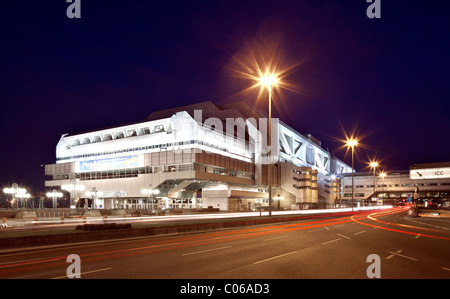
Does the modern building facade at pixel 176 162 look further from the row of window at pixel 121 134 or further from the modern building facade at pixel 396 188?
the modern building facade at pixel 396 188

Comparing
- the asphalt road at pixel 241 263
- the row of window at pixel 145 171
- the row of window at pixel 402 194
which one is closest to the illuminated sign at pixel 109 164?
the row of window at pixel 145 171

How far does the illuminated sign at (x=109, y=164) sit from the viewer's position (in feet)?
279

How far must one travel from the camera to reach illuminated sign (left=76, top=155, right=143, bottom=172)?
3346 inches

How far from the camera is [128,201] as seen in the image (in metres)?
88.8

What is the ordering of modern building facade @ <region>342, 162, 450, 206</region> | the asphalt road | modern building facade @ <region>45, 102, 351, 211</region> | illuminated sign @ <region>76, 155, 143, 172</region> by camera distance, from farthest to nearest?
1. modern building facade @ <region>342, 162, 450, 206</region>
2. illuminated sign @ <region>76, 155, 143, 172</region>
3. modern building facade @ <region>45, 102, 351, 211</region>
4. the asphalt road

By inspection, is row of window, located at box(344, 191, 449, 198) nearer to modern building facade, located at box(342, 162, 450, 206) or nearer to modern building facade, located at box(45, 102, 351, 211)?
modern building facade, located at box(342, 162, 450, 206)

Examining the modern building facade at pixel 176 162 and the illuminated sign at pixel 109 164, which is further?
the illuminated sign at pixel 109 164

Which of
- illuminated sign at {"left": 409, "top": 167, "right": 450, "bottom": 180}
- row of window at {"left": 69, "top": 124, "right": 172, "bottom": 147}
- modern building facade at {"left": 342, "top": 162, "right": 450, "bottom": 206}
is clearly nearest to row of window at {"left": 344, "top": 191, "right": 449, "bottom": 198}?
modern building facade at {"left": 342, "top": 162, "right": 450, "bottom": 206}

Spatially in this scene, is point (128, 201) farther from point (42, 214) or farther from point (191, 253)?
point (191, 253)

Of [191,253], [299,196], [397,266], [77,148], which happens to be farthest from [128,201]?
[397,266]

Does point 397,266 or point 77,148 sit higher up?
point 77,148

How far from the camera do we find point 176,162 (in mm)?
78438
